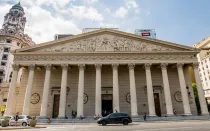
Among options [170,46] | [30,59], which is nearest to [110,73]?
[170,46]

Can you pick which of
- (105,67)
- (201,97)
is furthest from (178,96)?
(105,67)

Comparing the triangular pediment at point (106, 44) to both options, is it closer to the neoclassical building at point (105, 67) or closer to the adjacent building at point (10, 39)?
the neoclassical building at point (105, 67)

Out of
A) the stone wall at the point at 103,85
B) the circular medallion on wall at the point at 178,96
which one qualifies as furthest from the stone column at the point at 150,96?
the circular medallion on wall at the point at 178,96

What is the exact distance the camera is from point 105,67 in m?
28.2

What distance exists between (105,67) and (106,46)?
13.1 feet

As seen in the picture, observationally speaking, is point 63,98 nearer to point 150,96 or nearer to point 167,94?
point 150,96

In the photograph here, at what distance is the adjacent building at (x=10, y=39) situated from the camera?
54.4 meters

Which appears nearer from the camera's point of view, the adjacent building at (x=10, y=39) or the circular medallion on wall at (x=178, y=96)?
the circular medallion on wall at (x=178, y=96)

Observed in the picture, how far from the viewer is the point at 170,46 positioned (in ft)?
86.7

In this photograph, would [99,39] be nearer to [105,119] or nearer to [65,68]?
[65,68]

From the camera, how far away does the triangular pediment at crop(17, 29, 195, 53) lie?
26.0 m

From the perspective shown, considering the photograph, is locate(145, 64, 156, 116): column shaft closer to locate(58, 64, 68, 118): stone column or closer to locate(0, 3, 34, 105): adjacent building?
locate(58, 64, 68, 118): stone column

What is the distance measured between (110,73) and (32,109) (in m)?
14.1

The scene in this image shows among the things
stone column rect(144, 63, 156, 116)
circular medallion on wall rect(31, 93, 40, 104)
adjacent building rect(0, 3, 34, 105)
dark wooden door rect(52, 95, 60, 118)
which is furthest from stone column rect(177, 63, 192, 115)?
adjacent building rect(0, 3, 34, 105)
